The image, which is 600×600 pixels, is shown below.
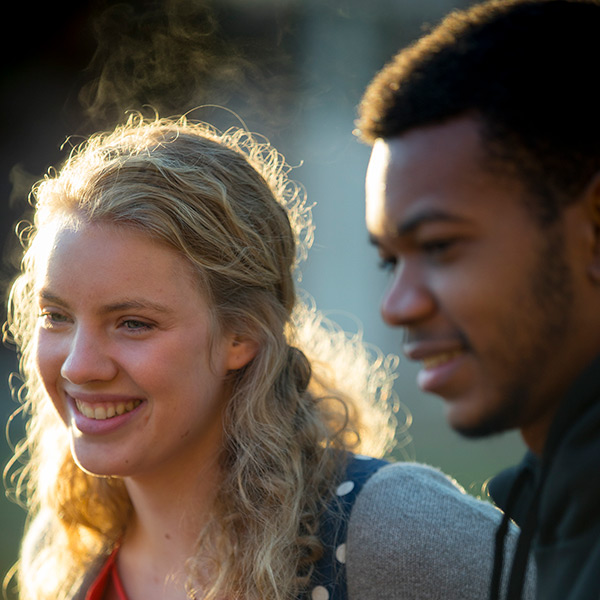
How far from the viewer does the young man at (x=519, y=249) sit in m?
1.20

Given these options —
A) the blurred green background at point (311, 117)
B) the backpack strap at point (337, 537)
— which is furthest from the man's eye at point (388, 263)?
the blurred green background at point (311, 117)

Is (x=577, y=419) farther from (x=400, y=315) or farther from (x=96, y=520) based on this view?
(x=96, y=520)

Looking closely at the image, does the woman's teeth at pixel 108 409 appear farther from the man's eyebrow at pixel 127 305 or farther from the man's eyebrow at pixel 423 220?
the man's eyebrow at pixel 423 220

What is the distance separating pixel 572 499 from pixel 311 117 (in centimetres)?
847

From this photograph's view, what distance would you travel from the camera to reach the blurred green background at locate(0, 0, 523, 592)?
7.64 meters

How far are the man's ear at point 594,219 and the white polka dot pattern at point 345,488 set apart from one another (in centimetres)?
137

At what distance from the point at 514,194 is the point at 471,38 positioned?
0.29 meters

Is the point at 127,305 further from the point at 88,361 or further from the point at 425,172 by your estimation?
the point at 425,172

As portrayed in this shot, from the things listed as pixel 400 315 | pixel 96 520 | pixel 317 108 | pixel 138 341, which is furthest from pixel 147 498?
pixel 317 108

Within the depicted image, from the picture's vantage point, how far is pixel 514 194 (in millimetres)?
1223

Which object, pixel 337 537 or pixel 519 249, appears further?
pixel 337 537

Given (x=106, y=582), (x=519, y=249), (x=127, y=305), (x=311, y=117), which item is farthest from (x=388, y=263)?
(x=311, y=117)

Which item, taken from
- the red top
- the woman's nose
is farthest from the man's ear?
the red top

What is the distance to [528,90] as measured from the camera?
123cm
